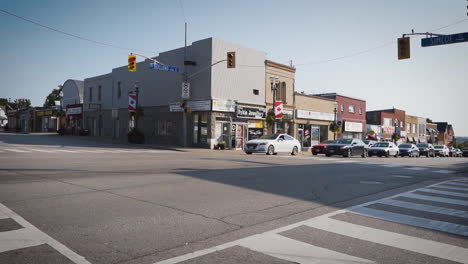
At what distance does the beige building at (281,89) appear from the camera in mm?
35156

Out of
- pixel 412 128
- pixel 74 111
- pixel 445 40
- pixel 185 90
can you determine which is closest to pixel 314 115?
pixel 185 90

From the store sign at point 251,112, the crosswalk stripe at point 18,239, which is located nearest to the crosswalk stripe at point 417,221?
the crosswalk stripe at point 18,239

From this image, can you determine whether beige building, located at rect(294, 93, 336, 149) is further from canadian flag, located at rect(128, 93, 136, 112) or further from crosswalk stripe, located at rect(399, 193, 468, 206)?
crosswalk stripe, located at rect(399, 193, 468, 206)

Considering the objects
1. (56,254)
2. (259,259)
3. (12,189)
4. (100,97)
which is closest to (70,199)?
(12,189)

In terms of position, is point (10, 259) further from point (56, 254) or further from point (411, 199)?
point (411, 199)

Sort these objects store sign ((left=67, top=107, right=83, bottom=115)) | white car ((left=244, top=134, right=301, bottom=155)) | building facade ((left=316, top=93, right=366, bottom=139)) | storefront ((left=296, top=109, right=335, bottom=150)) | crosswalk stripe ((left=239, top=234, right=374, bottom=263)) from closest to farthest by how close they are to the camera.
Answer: crosswalk stripe ((left=239, top=234, right=374, bottom=263)) < white car ((left=244, top=134, right=301, bottom=155)) < storefront ((left=296, top=109, right=335, bottom=150)) < building facade ((left=316, top=93, right=366, bottom=139)) < store sign ((left=67, top=107, right=83, bottom=115))

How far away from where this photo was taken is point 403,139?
6575cm

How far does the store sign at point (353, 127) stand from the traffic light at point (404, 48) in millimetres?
32388

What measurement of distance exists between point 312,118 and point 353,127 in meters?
12.4

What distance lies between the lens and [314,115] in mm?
41219

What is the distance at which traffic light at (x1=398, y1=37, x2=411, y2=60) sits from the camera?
1681cm

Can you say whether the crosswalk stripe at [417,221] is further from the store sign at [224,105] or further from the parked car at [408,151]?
the parked car at [408,151]

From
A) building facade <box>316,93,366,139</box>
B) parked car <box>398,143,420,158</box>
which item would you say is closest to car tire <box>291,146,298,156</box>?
parked car <box>398,143,420,158</box>

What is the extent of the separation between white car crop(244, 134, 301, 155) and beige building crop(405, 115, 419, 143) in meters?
51.1
